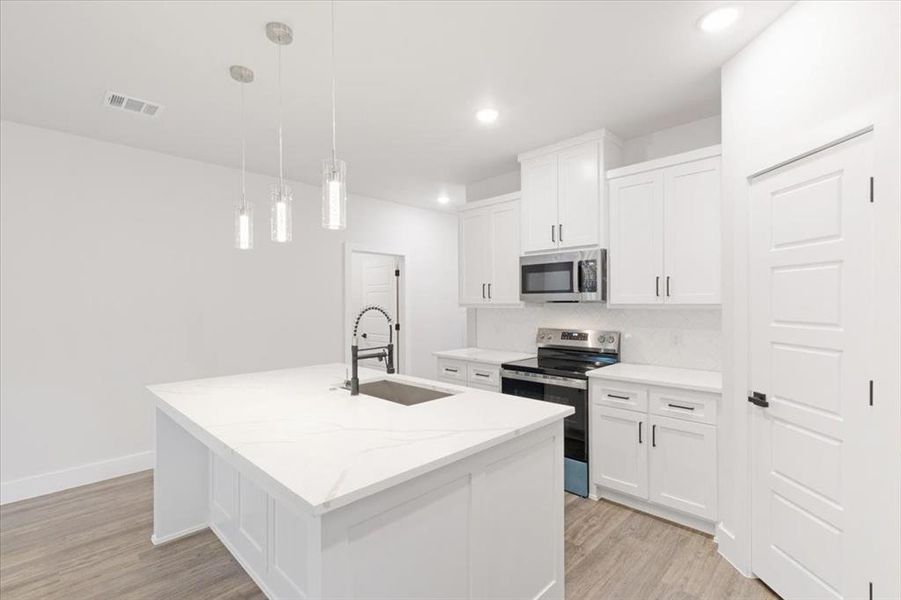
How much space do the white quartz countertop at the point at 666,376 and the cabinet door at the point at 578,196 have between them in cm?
97

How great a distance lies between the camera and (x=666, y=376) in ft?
9.12

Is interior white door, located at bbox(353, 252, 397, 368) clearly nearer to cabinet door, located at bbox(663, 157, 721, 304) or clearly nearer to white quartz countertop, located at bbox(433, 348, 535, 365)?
white quartz countertop, located at bbox(433, 348, 535, 365)

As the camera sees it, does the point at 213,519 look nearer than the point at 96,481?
Yes

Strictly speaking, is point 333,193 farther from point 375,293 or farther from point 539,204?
point 375,293

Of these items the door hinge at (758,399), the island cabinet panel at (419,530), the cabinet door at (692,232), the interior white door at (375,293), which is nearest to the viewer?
the island cabinet panel at (419,530)

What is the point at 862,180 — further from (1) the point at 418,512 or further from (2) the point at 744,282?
(1) the point at 418,512

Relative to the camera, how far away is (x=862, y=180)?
1559mm

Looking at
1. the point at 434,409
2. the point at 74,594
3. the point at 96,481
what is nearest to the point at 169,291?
the point at 96,481

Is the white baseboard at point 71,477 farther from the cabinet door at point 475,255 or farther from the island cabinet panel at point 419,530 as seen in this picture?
the cabinet door at point 475,255

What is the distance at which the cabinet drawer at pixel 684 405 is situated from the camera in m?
2.47

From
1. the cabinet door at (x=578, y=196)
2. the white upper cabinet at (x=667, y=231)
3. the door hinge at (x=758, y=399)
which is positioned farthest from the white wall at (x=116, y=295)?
the door hinge at (x=758, y=399)

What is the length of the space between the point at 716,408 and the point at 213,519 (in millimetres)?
3039

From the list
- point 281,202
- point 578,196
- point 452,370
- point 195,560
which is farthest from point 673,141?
point 195,560

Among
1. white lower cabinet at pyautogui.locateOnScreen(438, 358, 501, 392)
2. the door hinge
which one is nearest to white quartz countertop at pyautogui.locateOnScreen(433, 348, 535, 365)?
white lower cabinet at pyautogui.locateOnScreen(438, 358, 501, 392)
